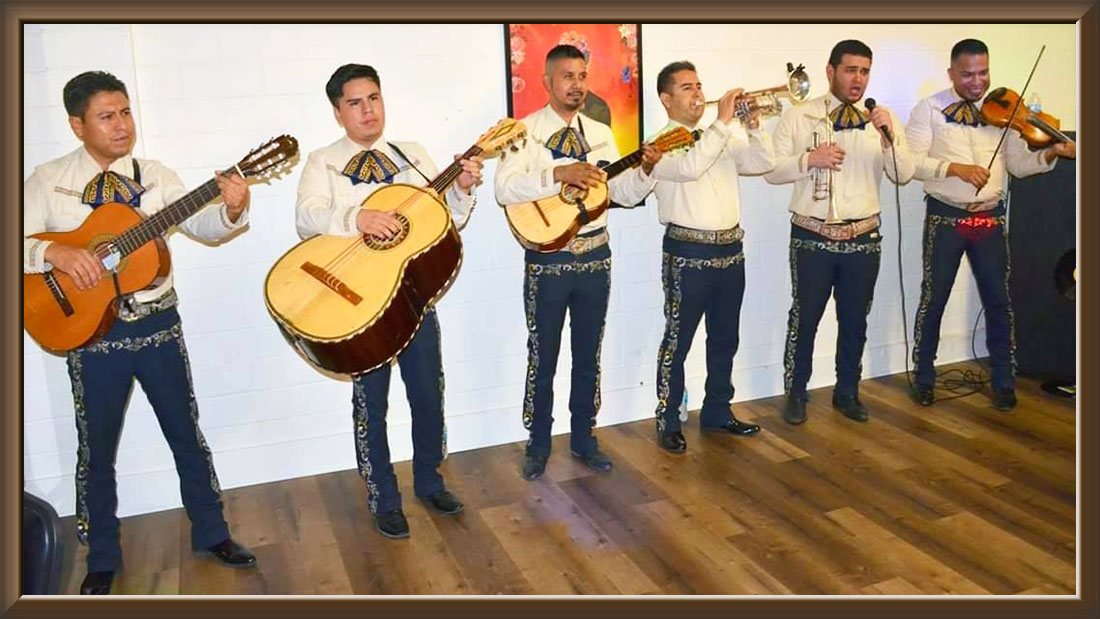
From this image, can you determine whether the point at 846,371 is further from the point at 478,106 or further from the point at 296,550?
the point at 296,550

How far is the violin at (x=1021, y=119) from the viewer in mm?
4398

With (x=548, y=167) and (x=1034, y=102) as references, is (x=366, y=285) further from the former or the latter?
(x=1034, y=102)

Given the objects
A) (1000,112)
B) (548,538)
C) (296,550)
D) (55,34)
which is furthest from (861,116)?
(55,34)

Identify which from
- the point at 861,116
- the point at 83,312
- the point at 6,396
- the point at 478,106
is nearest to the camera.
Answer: the point at 6,396

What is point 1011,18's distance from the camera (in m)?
2.93

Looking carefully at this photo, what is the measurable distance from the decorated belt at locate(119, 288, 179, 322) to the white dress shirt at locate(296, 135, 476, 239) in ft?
1.77

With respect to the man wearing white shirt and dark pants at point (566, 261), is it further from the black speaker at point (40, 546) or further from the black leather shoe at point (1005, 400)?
the black leather shoe at point (1005, 400)

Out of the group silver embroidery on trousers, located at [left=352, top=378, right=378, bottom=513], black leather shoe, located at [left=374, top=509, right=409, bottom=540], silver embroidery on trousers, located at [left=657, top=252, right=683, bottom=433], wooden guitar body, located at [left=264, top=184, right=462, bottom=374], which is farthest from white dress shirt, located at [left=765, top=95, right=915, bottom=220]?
black leather shoe, located at [left=374, top=509, right=409, bottom=540]

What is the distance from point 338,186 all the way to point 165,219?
611 millimetres

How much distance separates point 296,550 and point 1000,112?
11.9ft

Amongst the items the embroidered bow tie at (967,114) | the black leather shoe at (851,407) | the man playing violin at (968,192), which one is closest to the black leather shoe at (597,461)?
the black leather shoe at (851,407)

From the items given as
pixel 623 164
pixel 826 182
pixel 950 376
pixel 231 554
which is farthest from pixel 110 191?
pixel 950 376

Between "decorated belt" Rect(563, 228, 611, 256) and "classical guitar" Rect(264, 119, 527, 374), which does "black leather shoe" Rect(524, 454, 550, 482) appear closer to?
"decorated belt" Rect(563, 228, 611, 256)

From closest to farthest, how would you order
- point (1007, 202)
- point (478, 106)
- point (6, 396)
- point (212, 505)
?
point (6, 396), point (212, 505), point (478, 106), point (1007, 202)
